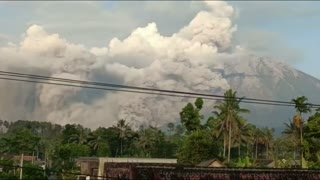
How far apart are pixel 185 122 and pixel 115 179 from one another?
53.1 metres

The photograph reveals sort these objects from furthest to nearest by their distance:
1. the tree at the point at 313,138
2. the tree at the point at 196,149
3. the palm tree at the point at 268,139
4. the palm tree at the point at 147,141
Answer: the palm tree at the point at 268,139, the palm tree at the point at 147,141, the tree at the point at 196,149, the tree at the point at 313,138

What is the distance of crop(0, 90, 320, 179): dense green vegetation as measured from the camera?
64.5 meters

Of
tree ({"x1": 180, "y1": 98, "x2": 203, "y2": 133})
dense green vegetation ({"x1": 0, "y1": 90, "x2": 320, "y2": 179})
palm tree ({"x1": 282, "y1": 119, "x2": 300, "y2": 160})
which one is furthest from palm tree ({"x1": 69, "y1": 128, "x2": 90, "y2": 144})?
palm tree ({"x1": 282, "y1": 119, "x2": 300, "y2": 160})

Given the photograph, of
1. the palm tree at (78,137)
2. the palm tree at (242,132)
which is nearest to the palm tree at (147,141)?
the palm tree at (78,137)

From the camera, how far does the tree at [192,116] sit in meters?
81.4

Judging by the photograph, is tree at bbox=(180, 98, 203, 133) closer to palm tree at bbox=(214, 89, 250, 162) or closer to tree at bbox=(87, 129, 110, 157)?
palm tree at bbox=(214, 89, 250, 162)

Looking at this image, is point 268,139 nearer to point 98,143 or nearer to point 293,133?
point 98,143

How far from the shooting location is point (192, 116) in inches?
3255

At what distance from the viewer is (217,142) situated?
273 feet

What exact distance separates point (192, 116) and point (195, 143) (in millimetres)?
9587

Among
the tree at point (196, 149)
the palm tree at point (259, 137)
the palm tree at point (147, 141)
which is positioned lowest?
the tree at point (196, 149)

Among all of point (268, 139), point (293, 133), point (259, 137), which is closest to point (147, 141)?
point (259, 137)

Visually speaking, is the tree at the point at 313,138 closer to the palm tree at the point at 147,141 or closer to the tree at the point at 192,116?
the tree at the point at 192,116

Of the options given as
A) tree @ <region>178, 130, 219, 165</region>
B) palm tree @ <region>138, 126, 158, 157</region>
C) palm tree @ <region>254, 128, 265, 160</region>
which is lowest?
tree @ <region>178, 130, 219, 165</region>
